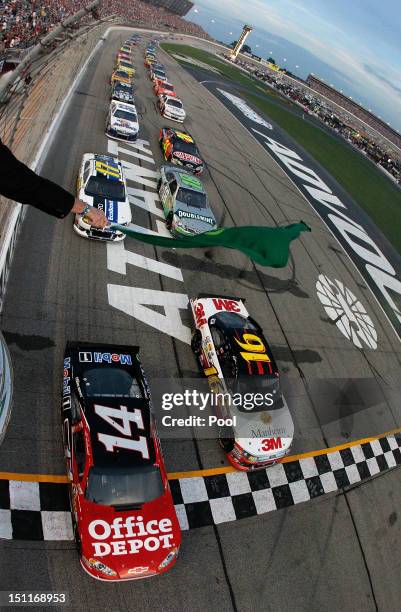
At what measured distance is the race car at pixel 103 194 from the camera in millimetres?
11984

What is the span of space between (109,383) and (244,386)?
299 cm

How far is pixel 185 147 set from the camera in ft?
62.1

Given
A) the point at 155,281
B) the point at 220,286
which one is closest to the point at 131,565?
the point at 155,281

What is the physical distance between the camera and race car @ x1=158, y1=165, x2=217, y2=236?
13.7 meters

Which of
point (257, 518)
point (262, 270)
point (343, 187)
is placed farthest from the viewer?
point (343, 187)

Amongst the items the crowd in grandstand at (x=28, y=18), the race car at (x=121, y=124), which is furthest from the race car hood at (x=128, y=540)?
the race car at (x=121, y=124)

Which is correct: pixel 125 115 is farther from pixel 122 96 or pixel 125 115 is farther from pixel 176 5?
pixel 176 5

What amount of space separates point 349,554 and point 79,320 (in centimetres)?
785

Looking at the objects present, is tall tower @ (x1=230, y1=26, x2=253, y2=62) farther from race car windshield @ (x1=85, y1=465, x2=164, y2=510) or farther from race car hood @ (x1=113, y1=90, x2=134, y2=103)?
race car windshield @ (x1=85, y1=465, x2=164, y2=510)

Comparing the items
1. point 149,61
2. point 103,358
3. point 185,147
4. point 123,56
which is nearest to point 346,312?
point 103,358

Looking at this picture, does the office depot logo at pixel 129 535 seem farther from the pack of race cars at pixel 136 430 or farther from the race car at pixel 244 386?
the race car at pixel 244 386

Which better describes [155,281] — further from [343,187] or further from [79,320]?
[343,187]

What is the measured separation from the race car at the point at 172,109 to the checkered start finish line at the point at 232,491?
2292 cm

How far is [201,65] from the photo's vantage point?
51500mm
